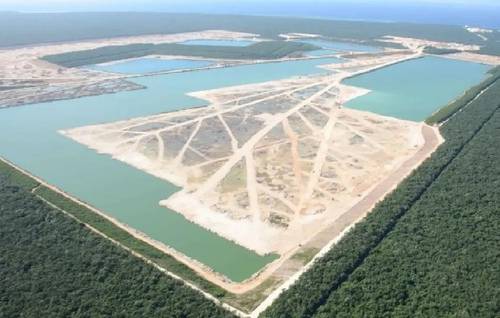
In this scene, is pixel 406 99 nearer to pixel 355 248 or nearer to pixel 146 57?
pixel 355 248

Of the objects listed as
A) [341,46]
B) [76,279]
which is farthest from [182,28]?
[76,279]

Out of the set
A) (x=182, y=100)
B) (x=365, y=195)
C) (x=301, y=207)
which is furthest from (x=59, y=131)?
(x=365, y=195)

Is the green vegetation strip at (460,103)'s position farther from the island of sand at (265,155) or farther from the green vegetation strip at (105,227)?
the green vegetation strip at (105,227)

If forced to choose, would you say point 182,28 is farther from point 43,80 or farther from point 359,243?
point 359,243

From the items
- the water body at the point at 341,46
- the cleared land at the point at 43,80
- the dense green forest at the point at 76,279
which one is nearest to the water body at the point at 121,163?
the cleared land at the point at 43,80

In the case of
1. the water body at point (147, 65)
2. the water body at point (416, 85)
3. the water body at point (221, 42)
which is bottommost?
the water body at point (221, 42)
